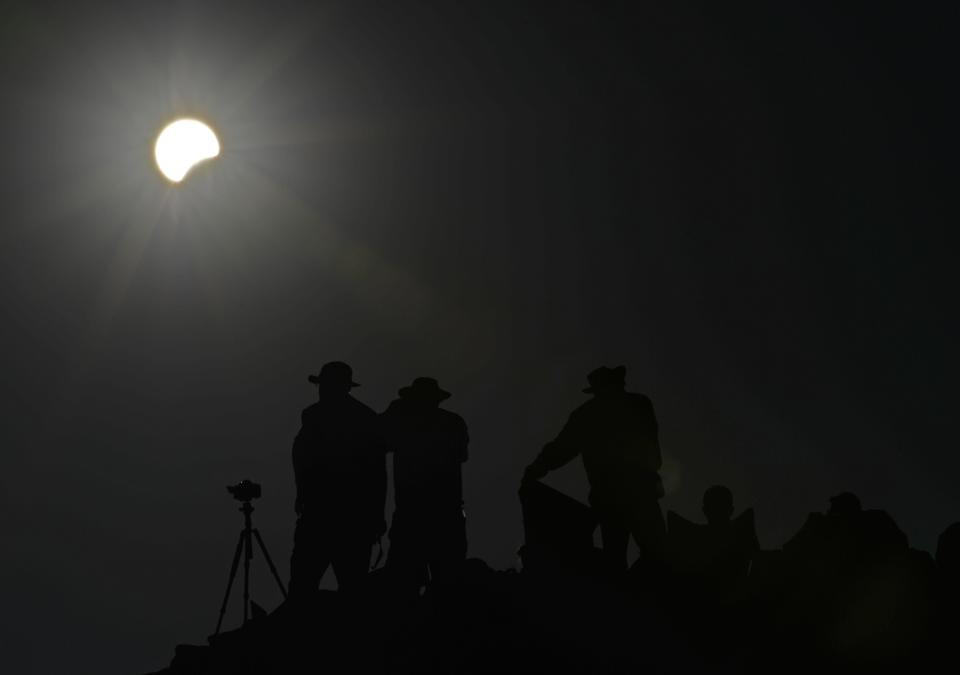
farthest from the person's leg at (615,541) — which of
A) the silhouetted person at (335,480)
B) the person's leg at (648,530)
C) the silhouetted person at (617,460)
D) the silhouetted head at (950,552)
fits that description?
the silhouetted head at (950,552)

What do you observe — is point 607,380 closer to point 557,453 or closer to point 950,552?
point 557,453

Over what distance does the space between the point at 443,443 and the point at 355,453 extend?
1325 millimetres

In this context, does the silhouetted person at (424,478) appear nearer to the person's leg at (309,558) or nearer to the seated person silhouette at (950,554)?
the person's leg at (309,558)

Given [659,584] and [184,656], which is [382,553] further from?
[659,584]

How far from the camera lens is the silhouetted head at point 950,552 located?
15.9m

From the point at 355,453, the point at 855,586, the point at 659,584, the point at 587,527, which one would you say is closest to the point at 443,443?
the point at 355,453

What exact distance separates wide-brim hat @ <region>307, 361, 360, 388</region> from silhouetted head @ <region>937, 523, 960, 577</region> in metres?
8.57

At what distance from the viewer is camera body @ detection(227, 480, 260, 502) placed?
1992cm

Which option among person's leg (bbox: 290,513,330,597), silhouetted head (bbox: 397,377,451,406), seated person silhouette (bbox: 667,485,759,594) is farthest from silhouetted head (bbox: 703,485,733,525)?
person's leg (bbox: 290,513,330,597)

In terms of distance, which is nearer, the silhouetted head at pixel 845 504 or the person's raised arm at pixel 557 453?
the silhouetted head at pixel 845 504

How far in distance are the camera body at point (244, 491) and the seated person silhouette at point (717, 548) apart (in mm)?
6976

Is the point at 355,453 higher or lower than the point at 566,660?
higher

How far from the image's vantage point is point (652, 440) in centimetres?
1797

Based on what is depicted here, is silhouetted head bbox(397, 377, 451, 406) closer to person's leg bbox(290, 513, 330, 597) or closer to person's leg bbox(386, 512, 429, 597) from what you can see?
person's leg bbox(386, 512, 429, 597)
